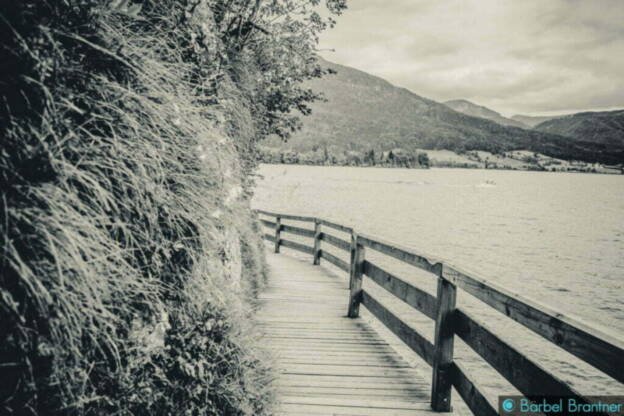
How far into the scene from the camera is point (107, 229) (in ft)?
7.66

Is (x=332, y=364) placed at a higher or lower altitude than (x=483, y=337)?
lower

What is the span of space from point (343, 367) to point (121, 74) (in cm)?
348

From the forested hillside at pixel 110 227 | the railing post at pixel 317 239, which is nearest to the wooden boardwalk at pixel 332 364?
the forested hillside at pixel 110 227

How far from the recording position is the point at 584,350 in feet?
6.68

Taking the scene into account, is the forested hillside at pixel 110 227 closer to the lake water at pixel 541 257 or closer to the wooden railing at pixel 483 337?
the wooden railing at pixel 483 337

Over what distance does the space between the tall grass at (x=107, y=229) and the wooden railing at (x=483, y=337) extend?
1.47 m

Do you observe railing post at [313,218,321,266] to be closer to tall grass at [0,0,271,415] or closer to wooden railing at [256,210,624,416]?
wooden railing at [256,210,624,416]

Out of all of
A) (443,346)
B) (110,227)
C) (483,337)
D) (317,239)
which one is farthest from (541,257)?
(110,227)

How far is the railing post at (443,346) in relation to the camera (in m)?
3.57

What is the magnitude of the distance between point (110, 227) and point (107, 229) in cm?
6

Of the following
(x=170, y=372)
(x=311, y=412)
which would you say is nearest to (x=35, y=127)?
(x=170, y=372)

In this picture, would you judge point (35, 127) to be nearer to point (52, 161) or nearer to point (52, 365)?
point (52, 161)

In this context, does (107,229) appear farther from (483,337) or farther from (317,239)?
(317,239)

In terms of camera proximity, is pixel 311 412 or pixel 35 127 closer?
pixel 35 127
